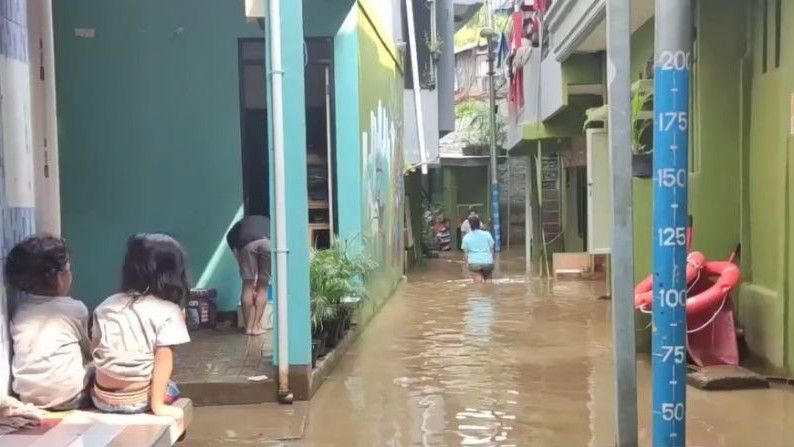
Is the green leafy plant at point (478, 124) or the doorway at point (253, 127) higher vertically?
the green leafy plant at point (478, 124)

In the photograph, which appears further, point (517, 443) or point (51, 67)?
point (517, 443)

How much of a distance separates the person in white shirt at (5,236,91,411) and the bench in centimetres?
14

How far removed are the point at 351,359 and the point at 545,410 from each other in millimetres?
2655

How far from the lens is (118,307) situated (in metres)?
4.25

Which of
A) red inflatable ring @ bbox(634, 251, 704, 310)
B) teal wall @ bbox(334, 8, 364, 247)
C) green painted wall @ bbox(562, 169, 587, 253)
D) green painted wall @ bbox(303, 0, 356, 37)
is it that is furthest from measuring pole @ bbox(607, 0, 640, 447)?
green painted wall @ bbox(562, 169, 587, 253)

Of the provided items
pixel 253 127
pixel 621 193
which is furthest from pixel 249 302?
pixel 621 193

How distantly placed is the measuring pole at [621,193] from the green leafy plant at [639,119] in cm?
395

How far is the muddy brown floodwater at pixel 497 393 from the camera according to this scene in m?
5.87

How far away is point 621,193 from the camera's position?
14.0 feet

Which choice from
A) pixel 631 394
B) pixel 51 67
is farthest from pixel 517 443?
pixel 51 67

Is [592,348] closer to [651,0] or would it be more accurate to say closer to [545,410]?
[545,410]

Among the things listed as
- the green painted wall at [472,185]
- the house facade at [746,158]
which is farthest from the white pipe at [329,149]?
the green painted wall at [472,185]

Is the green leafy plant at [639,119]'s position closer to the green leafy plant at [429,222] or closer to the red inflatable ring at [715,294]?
the red inflatable ring at [715,294]

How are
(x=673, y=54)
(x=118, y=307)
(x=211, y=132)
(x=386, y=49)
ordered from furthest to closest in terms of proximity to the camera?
(x=386, y=49) < (x=211, y=132) < (x=118, y=307) < (x=673, y=54)
